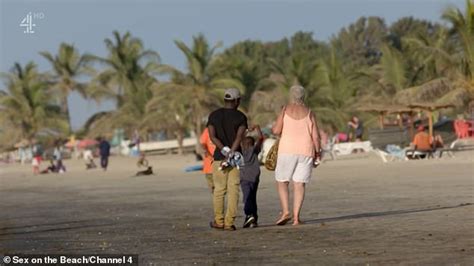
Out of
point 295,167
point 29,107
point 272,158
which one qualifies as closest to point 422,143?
point 272,158

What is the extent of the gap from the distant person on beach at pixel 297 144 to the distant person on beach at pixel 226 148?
479 millimetres

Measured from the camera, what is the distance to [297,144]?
1145 centimetres

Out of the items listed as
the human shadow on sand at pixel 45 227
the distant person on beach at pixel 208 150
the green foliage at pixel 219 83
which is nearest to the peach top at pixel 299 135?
the distant person on beach at pixel 208 150

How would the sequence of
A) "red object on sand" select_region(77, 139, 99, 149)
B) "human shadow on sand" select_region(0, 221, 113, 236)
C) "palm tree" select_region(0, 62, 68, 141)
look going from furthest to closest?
"palm tree" select_region(0, 62, 68, 141) < "red object on sand" select_region(77, 139, 99, 149) < "human shadow on sand" select_region(0, 221, 113, 236)

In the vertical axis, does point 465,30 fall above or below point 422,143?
above

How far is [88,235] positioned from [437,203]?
5.59 meters

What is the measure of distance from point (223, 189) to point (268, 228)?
659 millimetres

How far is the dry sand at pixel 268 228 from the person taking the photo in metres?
8.30

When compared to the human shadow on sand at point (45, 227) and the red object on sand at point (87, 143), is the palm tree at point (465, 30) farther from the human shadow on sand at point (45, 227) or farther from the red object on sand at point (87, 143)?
the human shadow on sand at point (45, 227)

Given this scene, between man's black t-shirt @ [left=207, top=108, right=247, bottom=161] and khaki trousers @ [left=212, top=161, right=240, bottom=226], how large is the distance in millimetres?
186

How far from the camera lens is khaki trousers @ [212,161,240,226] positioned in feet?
36.4

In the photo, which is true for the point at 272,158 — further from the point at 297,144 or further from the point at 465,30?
the point at 465,30

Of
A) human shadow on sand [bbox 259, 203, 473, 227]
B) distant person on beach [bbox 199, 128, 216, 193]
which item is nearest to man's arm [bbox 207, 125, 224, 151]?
distant person on beach [bbox 199, 128, 216, 193]

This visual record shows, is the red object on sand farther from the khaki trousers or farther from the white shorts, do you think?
the khaki trousers
